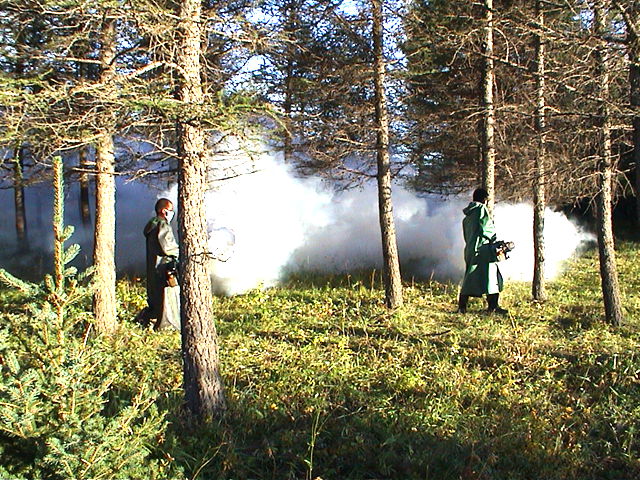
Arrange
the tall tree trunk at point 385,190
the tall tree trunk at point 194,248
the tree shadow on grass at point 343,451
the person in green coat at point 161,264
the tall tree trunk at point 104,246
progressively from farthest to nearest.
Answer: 1. the tall tree trunk at point 385,190
2. the person in green coat at point 161,264
3. the tall tree trunk at point 104,246
4. the tall tree trunk at point 194,248
5. the tree shadow on grass at point 343,451

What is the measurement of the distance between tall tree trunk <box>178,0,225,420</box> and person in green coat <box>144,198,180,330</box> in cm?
392

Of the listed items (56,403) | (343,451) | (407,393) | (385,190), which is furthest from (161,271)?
(56,403)

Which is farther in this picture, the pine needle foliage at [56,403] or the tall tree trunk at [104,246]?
the tall tree trunk at [104,246]

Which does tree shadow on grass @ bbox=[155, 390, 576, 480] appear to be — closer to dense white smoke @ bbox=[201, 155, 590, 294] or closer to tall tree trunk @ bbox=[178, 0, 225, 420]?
tall tree trunk @ bbox=[178, 0, 225, 420]

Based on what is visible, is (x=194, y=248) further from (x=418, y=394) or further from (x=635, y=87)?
(x=635, y=87)

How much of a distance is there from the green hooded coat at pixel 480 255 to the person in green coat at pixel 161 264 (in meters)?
4.83

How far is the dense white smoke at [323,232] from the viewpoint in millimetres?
12984

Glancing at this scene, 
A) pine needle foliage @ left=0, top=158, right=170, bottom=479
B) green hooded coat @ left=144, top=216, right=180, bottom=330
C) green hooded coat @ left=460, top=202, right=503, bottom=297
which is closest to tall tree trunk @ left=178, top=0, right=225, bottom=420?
pine needle foliage @ left=0, top=158, right=170, bottom=479

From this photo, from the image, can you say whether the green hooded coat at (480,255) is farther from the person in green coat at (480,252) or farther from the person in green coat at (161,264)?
the person in green coat at (161,264)

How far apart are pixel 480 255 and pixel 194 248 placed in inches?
231

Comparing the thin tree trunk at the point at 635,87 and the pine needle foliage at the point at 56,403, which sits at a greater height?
the thin tree trunk at the point at 635,87

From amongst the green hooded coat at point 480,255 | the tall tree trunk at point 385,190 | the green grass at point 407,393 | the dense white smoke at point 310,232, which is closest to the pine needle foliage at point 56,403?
the green grass at point 407,393

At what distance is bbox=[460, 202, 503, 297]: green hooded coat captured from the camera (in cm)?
927

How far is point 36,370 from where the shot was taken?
3203mm
